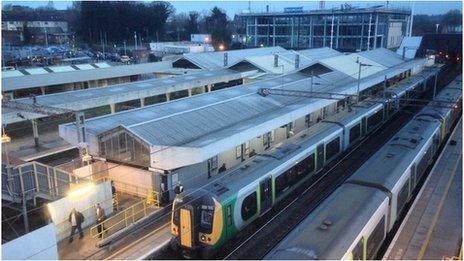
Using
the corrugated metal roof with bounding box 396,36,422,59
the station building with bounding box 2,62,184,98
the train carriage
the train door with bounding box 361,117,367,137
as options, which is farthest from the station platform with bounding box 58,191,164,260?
the corrugated metal roof with bounding box 396,36,422,59

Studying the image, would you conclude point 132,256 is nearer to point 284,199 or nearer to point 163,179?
point 163,179

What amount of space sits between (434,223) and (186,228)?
939cm

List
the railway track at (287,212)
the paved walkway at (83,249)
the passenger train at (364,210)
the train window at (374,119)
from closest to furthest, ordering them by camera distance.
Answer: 1. the passenger train at (364,210)
2. the paved walkway at (83,249)
3. the railway track at (287,212)
4. the train window at (374,119)

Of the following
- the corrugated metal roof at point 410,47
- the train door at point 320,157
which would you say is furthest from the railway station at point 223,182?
the corrugated metal roof at point 410,47

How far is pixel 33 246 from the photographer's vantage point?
11703mm

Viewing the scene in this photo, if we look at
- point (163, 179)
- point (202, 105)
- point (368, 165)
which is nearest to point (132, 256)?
point (163, 179)

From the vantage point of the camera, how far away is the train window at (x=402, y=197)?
1563 cm

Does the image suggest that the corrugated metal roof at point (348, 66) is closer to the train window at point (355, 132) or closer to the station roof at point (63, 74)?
the train window at point (355, 132)

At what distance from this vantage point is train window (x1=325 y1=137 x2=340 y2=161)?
875 inches

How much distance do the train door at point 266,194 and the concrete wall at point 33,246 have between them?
7.50 meters

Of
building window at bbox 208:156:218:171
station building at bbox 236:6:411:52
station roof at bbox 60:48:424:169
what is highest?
station building at bbox 236:6:411:52

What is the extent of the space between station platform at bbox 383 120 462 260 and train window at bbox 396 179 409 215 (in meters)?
0.51

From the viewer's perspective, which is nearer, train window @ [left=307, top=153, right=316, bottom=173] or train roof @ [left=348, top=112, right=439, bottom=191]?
train roof @ [left=348, top=112, right=439, bottom=191]

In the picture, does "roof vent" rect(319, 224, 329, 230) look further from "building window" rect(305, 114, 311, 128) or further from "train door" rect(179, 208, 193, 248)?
"building window" rect(305, 114, 311, 128)
